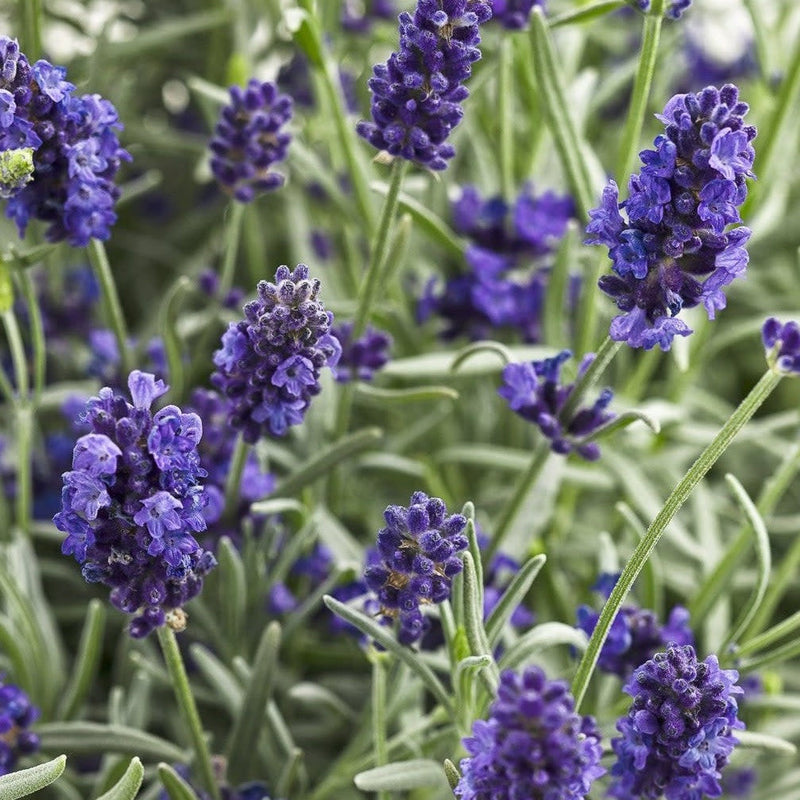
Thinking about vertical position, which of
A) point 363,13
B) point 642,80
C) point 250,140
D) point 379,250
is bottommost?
point 379,250

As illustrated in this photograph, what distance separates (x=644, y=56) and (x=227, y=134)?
1.38ft

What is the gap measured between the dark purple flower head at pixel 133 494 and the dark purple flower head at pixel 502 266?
2.16ft

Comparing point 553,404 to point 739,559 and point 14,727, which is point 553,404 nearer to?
point 739,559

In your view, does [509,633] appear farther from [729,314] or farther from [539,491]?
[729,314]

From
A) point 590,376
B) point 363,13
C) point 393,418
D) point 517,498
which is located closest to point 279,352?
point 590,376

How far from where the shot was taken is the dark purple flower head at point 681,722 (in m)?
0.80

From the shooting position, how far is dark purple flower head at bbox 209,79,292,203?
1.18 m

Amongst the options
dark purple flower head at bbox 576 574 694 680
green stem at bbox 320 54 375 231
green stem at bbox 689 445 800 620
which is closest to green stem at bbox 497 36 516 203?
green stem at bbox 320 54 375 231

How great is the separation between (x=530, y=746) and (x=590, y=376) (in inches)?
15.4

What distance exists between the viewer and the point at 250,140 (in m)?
1.19

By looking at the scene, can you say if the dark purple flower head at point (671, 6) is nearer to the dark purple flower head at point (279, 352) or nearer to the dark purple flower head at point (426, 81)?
the dark purple flower head at point (426, 81)

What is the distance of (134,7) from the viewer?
1943 millimetres

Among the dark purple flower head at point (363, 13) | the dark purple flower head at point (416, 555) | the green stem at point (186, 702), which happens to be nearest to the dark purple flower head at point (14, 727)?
the green stem at point (186, 702)

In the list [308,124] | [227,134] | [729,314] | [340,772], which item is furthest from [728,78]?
[340,772]
